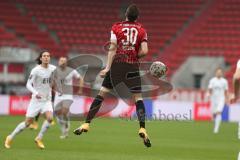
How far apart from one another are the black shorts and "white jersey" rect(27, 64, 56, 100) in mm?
3749

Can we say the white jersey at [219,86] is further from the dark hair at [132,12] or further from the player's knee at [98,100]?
the dark hair at [132,12]

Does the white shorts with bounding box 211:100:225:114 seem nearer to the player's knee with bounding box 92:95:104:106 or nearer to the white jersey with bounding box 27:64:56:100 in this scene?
the white jersey with bounding box 27:64:56:100

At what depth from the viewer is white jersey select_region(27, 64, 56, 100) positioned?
15500 millimetres

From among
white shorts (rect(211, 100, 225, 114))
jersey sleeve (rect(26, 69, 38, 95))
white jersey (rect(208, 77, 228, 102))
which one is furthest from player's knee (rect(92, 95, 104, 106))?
white jersey (rect(208, 77, 228, 102))

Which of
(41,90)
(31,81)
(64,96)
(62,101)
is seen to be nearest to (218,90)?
(64,96)

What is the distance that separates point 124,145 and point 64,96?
3.31 metres

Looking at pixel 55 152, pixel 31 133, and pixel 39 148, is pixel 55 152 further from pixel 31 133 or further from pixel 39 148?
pixel 31 133

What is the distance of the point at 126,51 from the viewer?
11.8 meters

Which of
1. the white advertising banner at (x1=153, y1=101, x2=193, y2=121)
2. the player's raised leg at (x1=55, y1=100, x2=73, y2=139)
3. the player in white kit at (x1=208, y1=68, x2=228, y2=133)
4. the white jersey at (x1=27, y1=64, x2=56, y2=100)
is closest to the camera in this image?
the white jersey at (x1=27, y1=64, x2=56, y2=100)

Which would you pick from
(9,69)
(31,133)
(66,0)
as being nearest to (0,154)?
(31,133)

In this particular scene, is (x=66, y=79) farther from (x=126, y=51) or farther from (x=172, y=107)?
(x=172, y=107)

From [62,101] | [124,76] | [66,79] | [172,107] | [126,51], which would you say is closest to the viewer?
[126,51]

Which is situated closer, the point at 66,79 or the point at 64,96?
the point at 64,96

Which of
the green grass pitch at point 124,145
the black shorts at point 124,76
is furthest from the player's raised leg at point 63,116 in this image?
the black shorts at point 124,76
